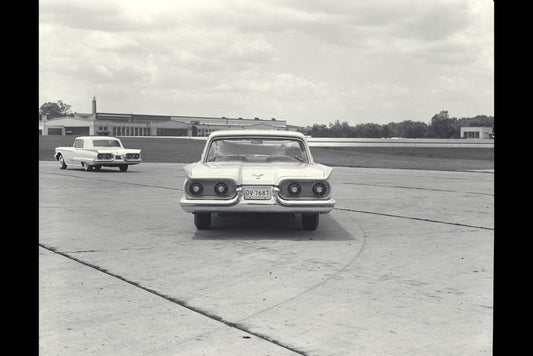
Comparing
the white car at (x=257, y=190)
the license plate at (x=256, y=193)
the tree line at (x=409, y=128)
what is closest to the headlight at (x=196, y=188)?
the white car at (x=257, y=190)

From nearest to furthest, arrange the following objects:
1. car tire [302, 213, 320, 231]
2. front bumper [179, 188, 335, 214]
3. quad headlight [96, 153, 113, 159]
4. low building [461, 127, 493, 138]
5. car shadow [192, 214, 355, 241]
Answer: front bumper [179, 188, 335, 214], car shadow [192, 214, 355, 241], car tire [302, 213, 320, 231], quad headlight [96, 153, 113, 159], low building [461, 127, 493, 138]

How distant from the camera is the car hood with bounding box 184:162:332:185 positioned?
7.58 meters

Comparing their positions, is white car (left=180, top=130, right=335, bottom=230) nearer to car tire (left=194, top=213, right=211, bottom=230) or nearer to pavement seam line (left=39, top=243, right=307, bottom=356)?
car tire (left=194, top=213, right=211, bottom=230)

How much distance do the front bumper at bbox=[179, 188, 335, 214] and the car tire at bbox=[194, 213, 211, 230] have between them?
1.86 ft

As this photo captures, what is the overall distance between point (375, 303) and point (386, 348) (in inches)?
41.0

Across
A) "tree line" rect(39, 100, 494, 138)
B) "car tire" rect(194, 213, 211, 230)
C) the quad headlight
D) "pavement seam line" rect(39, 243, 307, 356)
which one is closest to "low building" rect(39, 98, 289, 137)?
"tree line" rect(39, 100, 494, 138)

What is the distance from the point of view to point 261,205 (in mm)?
Answer: 7547

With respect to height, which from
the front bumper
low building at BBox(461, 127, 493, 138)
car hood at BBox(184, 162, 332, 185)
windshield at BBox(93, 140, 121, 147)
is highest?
low building at BBox(461, 127, 493, 138)

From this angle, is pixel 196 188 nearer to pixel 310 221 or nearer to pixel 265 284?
pixel 310 221

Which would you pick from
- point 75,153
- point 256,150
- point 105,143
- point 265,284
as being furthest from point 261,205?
point 75,153

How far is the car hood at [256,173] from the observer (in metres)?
7.58

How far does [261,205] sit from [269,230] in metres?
0.97

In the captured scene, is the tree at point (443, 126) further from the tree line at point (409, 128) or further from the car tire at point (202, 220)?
the car tire at point (202, 220)
